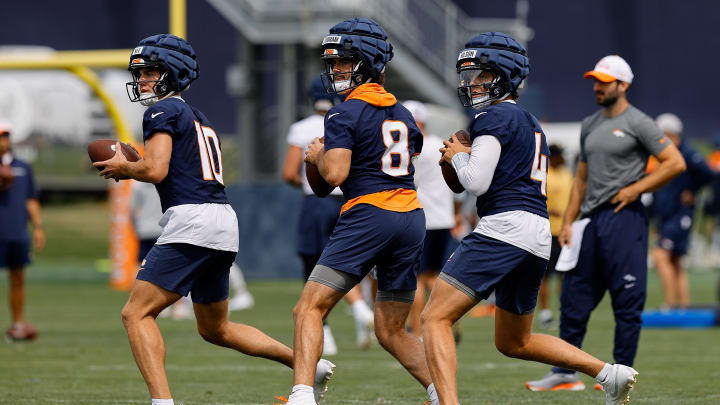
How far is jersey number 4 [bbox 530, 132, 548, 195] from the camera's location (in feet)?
21.0

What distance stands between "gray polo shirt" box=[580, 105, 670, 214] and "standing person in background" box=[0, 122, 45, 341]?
6084 millimetres

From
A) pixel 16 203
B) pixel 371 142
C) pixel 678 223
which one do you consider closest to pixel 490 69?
pixel 371 142

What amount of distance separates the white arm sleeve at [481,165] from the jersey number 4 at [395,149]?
0.47 metres

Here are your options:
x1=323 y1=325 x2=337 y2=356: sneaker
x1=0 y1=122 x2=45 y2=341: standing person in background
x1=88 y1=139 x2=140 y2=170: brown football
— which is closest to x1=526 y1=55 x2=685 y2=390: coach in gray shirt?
x1=323 y1=325 x2=337 y2=356: sneaker

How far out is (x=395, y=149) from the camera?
6.62m

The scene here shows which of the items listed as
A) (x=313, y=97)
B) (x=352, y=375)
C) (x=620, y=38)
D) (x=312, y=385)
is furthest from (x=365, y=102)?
(x=620, y=38)

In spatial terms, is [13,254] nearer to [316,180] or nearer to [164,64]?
[164,64]

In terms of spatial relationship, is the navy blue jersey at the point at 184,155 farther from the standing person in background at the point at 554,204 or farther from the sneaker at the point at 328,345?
the standing person in background at the point at 554,204

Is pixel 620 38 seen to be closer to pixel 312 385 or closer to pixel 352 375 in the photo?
pixel 352 375

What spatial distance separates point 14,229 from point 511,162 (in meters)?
7.28

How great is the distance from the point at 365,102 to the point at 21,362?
16.0 feet

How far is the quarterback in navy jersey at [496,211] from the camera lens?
6.20 meters

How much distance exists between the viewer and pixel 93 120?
32.0 metres

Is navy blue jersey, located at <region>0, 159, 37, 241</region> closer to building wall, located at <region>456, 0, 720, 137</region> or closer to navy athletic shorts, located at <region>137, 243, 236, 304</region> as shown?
navy athletic shorts, located at <region>137, 243, 236, 304</region>
